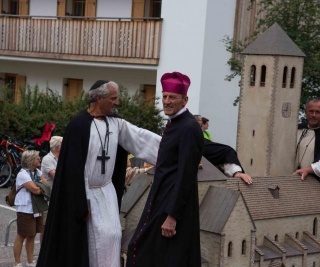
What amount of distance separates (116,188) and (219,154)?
56.2 inches

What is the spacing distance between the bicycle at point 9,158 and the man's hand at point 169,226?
1106 cm

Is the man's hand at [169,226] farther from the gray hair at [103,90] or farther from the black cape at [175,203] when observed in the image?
the gray hair at [103,90]

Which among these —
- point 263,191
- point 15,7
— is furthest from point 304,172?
point 15,7

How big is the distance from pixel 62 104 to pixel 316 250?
11444 millimetres

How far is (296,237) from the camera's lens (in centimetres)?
808

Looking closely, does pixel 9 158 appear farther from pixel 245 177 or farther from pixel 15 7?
pixel 15 7

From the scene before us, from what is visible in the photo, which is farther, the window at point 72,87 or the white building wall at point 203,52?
the window at point 72,87

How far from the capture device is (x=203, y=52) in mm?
20844

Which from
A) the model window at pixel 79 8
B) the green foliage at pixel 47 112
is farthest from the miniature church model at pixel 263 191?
the model window at pixel 79 8

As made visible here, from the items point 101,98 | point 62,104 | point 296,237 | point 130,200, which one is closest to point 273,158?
point 296,237

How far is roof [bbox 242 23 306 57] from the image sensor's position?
9.09m

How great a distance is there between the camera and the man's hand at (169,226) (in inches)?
232

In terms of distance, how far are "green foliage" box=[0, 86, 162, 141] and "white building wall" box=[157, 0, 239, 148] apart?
2.15 m

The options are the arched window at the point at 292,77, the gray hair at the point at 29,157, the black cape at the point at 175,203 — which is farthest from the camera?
the gray hair at the point at 29,157
